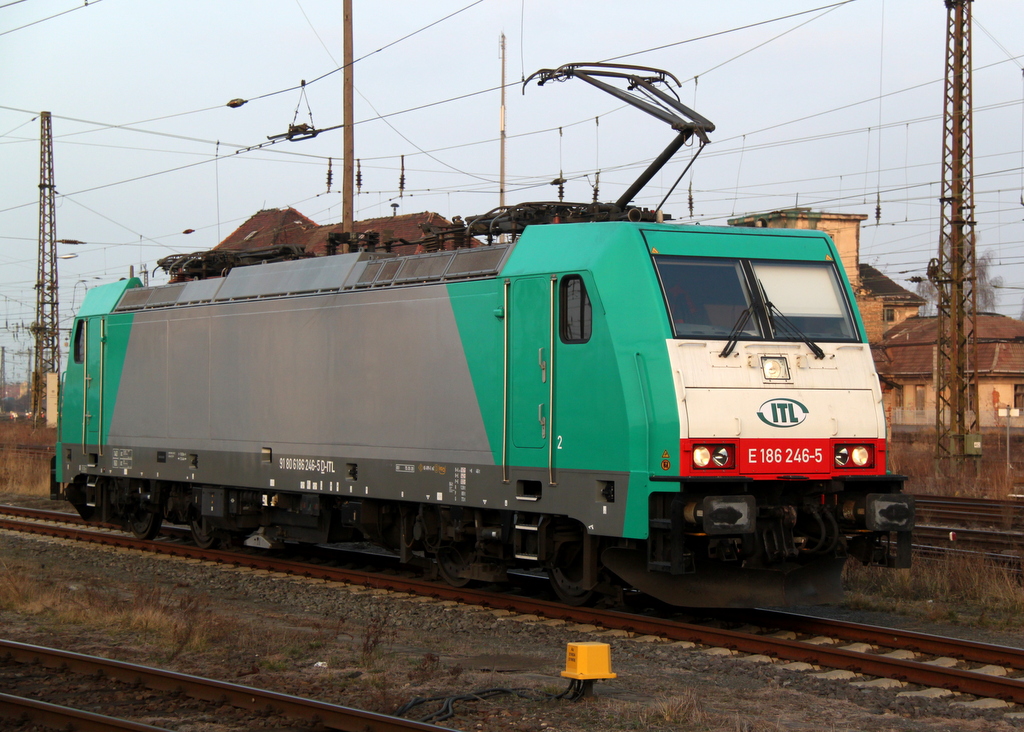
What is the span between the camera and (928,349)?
5972 centimetres

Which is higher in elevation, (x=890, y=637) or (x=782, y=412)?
(x=782, y=412)

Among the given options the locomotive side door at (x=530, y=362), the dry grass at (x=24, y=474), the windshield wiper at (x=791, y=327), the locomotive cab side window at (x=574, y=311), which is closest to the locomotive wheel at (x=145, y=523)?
the locomotive side door at (x=530, y=362)

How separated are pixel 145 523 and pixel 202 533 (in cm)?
164

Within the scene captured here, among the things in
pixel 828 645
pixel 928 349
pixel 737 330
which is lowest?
pixel 828 645

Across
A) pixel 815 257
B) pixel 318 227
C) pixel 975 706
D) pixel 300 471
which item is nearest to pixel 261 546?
pixel 300 471

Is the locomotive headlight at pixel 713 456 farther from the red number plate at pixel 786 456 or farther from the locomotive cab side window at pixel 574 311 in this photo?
the locomotive cab side window at pixel 574 311

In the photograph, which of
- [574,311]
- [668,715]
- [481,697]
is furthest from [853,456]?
[481,697]

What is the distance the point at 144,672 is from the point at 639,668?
3667 mm

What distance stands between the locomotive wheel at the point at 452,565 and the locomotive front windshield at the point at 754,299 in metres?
4.00

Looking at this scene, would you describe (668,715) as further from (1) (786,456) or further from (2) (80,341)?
(2) (80,341)

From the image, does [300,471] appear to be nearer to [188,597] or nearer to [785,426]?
[188,597]

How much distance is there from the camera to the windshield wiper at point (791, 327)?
391 inches

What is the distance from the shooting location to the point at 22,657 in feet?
27.9

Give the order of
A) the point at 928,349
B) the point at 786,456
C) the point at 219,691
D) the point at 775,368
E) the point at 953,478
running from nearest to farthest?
the point at 219,691 → the point at 786,456 → the point at 775,368 → the point at 953,478 → the point at 928,349
